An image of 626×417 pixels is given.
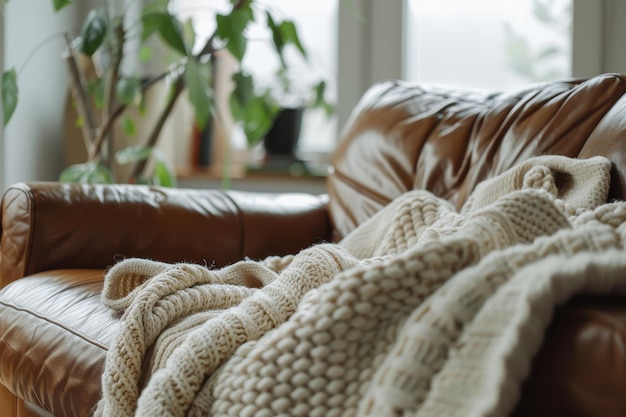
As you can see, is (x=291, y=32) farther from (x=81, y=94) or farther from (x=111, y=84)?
(x=81, y=94)

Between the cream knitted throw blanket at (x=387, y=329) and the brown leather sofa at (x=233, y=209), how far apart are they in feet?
0.72

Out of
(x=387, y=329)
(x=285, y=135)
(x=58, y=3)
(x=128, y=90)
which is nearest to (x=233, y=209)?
(x=128, y=90)

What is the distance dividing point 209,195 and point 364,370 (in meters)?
1.14

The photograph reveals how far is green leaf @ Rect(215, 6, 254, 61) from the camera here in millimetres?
2307

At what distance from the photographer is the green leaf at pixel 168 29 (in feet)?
7.73

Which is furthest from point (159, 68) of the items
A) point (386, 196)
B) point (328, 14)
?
point (386, 196)

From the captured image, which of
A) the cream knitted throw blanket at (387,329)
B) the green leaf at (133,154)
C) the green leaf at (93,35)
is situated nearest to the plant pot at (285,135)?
the green leaf at (133,154)

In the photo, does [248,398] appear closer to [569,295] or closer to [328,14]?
[569,295]

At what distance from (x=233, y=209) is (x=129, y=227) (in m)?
0.24

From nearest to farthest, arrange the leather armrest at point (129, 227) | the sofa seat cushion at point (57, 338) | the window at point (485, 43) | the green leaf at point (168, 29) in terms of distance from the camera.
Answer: the sofa seat cushion at point (57, 338)
the leather armrest at point (129, 227)
the green leaf at point (168, 29)
the window at point (485, 43)

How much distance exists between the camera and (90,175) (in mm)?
2367

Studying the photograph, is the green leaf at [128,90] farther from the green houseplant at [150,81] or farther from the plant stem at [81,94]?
the plant stem at [81,94]

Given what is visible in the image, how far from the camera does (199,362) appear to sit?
0.94 m

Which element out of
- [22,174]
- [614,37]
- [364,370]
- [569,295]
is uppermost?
[614,37]
